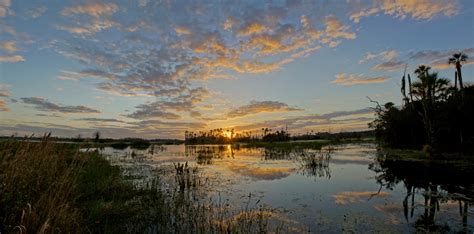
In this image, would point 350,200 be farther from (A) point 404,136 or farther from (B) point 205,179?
(A) point 404,136

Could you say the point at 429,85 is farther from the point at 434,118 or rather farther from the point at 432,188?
the point at 432,188

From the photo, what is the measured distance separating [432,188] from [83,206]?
13046 millimetres

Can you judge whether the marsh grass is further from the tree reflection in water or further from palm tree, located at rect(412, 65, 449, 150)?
palm tree, located at rect(412, 65, 449, 150)

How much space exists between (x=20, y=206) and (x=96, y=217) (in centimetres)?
271

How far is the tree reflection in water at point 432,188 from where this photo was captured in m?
8.33

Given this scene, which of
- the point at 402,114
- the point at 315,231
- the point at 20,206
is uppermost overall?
the point at 402,114

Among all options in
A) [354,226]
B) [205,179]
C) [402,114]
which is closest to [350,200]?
[354,226]

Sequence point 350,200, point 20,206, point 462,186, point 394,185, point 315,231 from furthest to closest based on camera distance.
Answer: point 394,185 → point 462,186 → point 350,200 → point 315,231 → point 20,206

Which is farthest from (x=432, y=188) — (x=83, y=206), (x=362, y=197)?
(x=83, y=206)

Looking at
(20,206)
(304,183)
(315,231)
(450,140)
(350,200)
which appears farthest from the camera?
(450,140)

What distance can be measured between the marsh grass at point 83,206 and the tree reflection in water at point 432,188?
404 centimetres

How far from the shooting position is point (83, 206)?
8680 millimetres

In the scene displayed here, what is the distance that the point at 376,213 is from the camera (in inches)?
367

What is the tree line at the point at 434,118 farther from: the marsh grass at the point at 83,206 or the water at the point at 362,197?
the marsh grass at the point at 83,206
